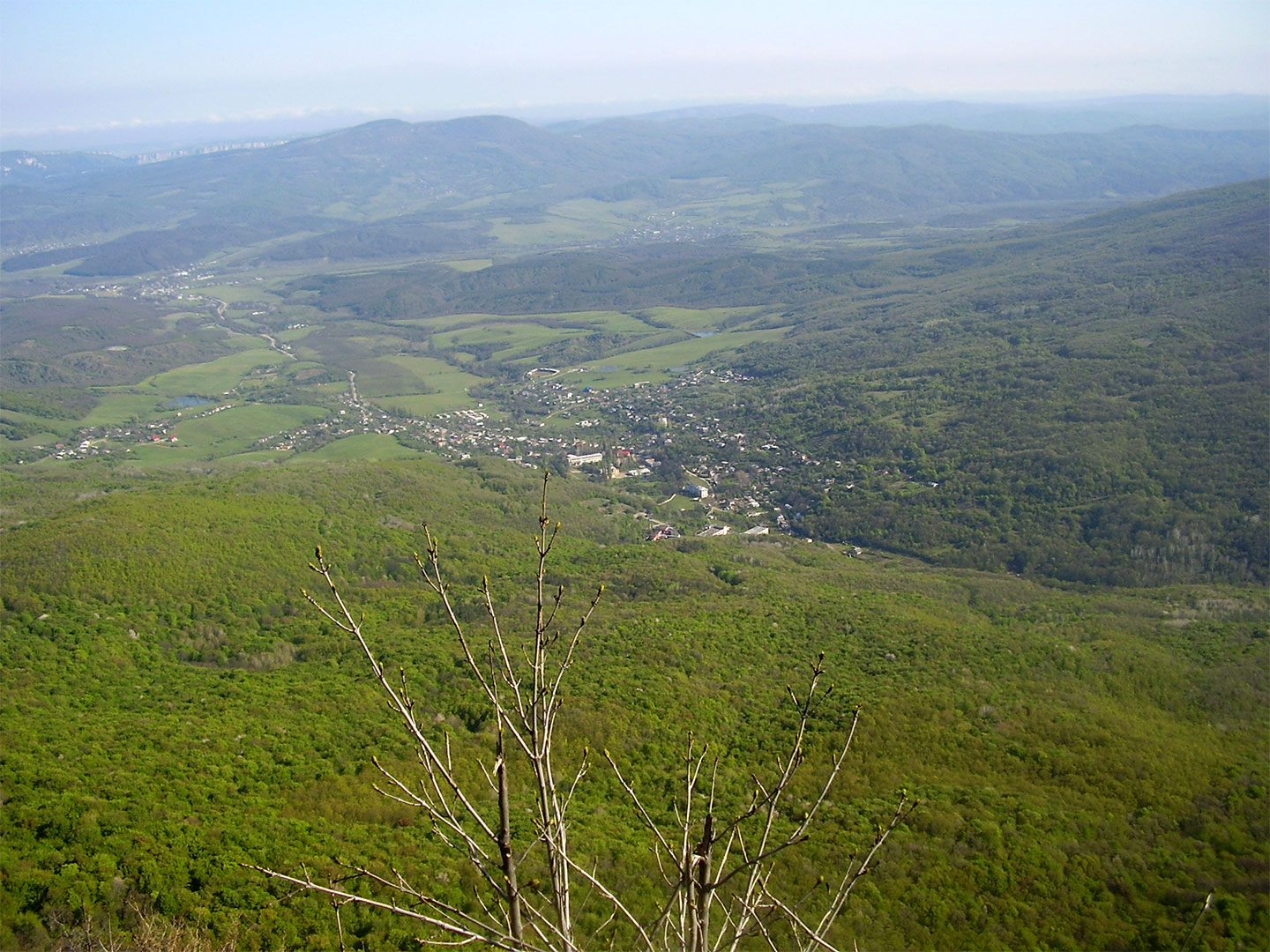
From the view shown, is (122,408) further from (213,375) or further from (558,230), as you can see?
(558,230)

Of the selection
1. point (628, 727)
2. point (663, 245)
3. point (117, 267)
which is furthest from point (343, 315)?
point (628, 727)

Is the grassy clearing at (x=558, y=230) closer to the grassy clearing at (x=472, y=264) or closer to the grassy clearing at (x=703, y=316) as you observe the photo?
the grassy clearing at (x=472, y=264)

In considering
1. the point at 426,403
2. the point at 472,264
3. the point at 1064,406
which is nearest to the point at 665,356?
the point at 426,403

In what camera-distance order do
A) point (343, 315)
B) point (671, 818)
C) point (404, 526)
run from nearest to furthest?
point (671, 818)
point (404, 526)
point (343, 315)

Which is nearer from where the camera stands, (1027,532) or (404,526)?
(404,526)

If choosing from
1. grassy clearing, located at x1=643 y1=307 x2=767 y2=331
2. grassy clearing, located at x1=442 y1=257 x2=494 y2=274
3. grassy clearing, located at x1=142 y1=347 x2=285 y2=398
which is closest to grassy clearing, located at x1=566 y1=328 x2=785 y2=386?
grassy clearing, located at x1=643 y1=307 x2=767 y2=331

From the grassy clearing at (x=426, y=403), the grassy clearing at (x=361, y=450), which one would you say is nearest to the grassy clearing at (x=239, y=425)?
the grassy clearing at (x=426, y=403)

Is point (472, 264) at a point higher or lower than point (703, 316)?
higher

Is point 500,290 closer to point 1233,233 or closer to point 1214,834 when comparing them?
point 1233,233

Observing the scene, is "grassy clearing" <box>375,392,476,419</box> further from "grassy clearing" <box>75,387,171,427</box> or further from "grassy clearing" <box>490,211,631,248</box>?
"grassy clearing" <box>490,211,631,248</box>

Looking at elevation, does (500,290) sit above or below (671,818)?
above

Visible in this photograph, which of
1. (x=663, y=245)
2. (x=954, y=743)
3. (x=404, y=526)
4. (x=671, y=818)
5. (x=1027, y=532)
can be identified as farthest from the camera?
(x=663, y=245)
